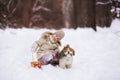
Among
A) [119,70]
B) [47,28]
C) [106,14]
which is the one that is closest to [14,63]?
[119,70]

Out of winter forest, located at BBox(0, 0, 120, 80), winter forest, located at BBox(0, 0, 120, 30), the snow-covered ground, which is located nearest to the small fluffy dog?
the snow-covered ground

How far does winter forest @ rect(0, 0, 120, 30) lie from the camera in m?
4.34

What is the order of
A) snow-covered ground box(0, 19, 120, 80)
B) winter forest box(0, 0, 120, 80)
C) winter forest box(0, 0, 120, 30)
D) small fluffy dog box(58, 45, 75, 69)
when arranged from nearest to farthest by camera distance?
snow-covered ground box(0, 19, 120, 80), small fluffy dog box(58, 45, 75, 69), winter forest box(0, 0, 120, 80), winter forest box(0, 0, 120, 30)

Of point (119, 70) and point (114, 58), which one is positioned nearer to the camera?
point (119, 70)

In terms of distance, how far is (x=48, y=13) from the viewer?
438cm

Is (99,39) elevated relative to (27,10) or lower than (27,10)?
lower

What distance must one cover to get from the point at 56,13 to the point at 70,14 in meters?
0.22

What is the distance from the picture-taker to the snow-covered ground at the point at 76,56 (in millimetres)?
2785

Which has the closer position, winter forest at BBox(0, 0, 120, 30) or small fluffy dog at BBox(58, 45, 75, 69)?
small fluffy dog at BBox(58, 45, 75, 69)

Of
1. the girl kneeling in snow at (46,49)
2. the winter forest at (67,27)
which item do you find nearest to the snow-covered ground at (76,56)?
the winter forest at (67,27)

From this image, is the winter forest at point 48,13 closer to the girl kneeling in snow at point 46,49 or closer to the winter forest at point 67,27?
the winter forest at point 67,27

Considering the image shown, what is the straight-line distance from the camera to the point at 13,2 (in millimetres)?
4332

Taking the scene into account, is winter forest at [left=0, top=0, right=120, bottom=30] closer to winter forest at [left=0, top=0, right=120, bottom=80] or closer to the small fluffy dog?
winter forest at [left=0, top=0, right=120, bottom=80]

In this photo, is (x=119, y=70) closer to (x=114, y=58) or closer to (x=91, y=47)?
(x=114, y=58)
